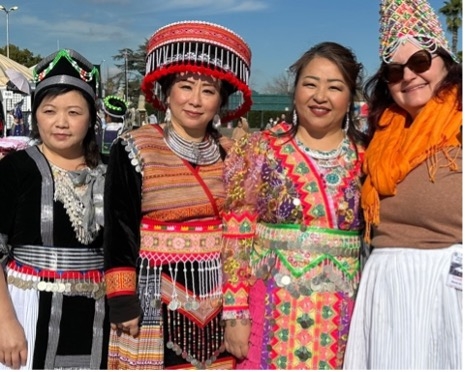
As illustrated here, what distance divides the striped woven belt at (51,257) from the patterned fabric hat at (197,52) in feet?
2.85

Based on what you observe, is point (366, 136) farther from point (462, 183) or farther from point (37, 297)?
point (37, 297)

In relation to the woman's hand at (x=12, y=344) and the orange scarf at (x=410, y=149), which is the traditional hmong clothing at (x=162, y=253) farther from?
the orange scarf at (x=410, y=149)

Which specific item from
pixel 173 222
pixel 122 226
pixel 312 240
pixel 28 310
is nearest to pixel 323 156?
pixel 312 240

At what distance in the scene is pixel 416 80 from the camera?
237 cm

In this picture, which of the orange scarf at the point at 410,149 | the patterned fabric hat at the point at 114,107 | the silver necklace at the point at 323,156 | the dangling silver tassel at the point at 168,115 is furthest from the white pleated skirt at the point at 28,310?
the patterned fabric hat at the point at 114,107

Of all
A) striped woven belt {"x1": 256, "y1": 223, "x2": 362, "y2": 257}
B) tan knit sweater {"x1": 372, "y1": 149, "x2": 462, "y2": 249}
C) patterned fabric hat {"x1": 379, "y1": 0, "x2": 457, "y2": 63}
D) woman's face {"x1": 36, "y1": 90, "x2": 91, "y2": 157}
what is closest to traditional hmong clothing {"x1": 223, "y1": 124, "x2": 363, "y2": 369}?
striped woven belt {"x1": 256, "y1": 223, "x2": 362, "y2": 257}

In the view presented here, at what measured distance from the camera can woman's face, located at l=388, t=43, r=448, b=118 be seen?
237 centimetres

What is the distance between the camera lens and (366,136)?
108 inches

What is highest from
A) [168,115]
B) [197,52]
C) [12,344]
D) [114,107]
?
[114,107]

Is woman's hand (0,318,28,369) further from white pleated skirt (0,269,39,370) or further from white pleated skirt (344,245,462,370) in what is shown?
white pleated skirt (344,245,462,370)

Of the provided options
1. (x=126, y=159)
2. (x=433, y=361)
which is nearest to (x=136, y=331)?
(x=126, y=159)

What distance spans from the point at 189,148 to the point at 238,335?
2.83ft

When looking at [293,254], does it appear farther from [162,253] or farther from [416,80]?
[416,80]

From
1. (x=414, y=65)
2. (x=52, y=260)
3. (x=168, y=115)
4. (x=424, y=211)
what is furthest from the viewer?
(x=168, y=115)
